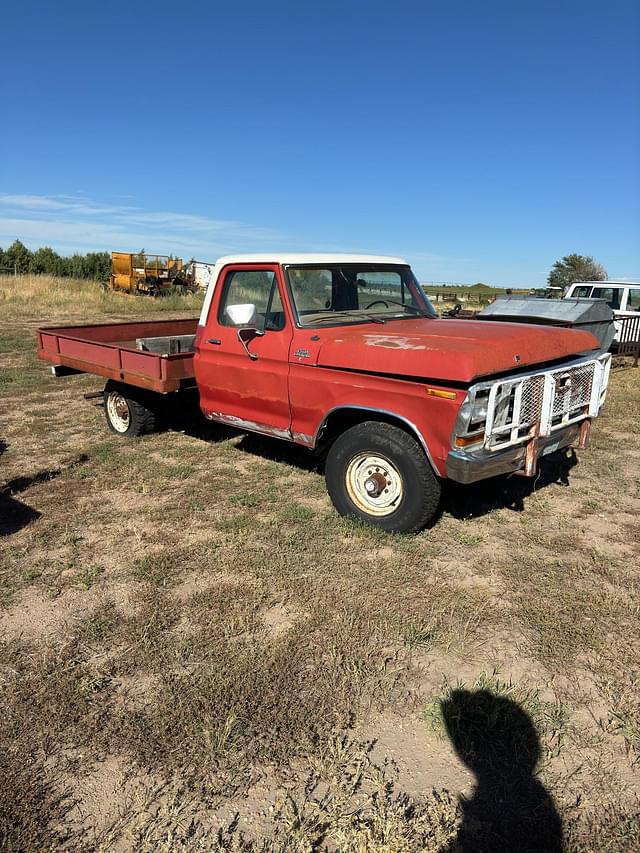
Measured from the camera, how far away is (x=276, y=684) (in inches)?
112

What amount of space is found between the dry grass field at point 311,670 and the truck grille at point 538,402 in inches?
34.2

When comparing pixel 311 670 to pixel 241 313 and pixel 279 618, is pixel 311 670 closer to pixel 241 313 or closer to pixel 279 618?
pixel 279 618

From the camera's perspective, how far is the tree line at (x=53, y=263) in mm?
40500

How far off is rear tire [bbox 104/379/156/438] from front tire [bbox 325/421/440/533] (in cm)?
307

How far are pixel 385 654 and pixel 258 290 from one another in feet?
10.6

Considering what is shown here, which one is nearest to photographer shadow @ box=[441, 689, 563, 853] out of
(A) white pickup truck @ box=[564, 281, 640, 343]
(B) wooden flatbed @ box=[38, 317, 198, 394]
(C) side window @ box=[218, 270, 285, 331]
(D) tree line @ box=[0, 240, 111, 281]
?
(C) side window @ box=[218, 270, 285, 331]

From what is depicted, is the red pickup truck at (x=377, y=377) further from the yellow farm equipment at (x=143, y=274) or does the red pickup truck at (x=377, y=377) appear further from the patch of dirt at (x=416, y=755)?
the yellow farm equipment at (x=143, y=274)

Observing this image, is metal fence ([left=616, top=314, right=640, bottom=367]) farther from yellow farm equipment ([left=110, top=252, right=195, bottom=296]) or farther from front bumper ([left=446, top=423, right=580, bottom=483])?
yellow farm equipment ([left=110, top=252, right=195, bottom=296])

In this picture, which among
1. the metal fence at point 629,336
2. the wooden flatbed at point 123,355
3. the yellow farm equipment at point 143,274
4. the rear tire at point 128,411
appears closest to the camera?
the wooden flatbed at point 123,355

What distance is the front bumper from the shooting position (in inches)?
144

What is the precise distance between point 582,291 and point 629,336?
1.51m

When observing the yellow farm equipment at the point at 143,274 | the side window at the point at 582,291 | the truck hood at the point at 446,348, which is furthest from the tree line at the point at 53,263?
the truck hood at the point at 446,348

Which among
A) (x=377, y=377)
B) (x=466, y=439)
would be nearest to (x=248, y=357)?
(x=377, y=377)

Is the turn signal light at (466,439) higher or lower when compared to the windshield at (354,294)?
lower
